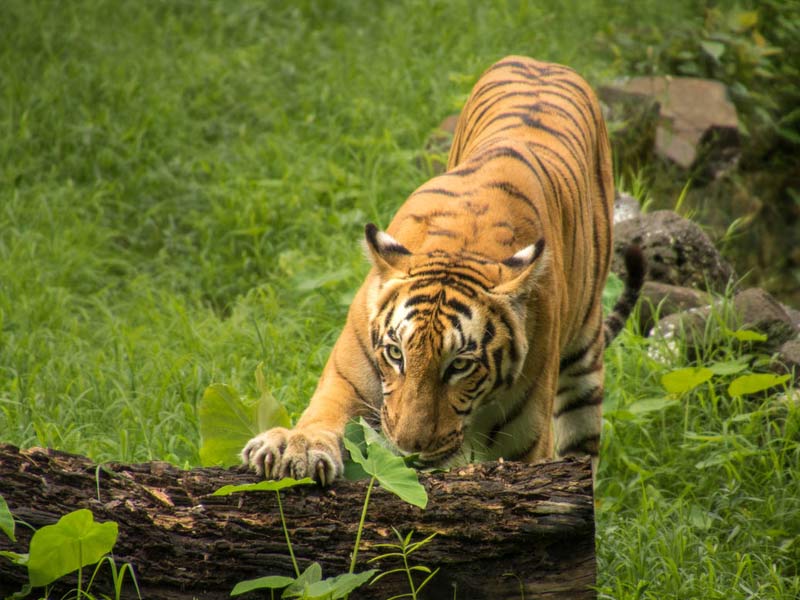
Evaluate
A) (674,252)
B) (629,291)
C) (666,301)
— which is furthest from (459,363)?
(674,252)

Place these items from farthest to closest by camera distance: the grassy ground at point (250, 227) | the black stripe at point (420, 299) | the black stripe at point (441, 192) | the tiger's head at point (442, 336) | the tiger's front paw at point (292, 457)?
the grassy ground at point (250, 227) → the black stripe at point (441, 192) → the black stripe at point (420, 299) → the tiger's head at point (442, 336) → the tiger's front paw at point (292, 457)

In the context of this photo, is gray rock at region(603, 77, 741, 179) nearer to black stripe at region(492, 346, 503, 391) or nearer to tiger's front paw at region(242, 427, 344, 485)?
black stripe at region(492, 346, 503, 391)

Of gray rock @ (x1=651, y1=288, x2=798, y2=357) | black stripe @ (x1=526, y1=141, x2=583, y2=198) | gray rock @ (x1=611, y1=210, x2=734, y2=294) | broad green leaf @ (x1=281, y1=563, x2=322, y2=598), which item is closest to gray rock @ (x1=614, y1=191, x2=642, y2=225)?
gray rock @ (x1=611, y1=210, x2=734, y2=294)

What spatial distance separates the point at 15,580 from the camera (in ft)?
7.63

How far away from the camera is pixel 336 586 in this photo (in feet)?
7.84

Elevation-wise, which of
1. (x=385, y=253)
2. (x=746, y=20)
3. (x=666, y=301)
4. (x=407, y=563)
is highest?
(x=385, y=253)

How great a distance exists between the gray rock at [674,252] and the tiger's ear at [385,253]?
261cm

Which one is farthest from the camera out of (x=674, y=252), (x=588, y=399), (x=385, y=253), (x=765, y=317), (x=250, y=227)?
(x=250, y=227)

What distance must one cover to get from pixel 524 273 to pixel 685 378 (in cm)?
158

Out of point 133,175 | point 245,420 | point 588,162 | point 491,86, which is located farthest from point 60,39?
point 245,420

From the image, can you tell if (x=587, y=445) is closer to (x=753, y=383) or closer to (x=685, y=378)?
(x=685, y=378)

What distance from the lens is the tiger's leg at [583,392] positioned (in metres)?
4.23

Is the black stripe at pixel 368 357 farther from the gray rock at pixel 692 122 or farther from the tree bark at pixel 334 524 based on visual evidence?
the gray rock at pixel 692 122

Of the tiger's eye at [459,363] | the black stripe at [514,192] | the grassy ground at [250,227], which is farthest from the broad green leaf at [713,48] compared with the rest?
the tiger's eye at [459,363]
